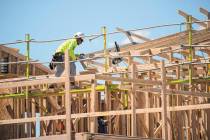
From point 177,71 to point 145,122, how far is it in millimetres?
1881

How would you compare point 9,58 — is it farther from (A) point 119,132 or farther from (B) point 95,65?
(A) point 119,132

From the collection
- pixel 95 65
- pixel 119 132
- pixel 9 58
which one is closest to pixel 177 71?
pixel 119 132

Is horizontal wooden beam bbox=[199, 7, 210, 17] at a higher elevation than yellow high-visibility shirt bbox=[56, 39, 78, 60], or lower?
higher

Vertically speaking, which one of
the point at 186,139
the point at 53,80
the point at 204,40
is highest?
the point at 204,40

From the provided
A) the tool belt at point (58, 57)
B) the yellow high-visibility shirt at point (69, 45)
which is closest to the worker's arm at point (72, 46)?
the yellow high-visibility shirt at point (69, 45)

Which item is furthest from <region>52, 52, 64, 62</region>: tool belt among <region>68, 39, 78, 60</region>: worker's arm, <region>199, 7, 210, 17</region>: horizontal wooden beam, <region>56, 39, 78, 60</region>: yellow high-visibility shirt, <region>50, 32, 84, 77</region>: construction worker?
<region>199, 7, 210, 17</region>: horizontal wooden beam

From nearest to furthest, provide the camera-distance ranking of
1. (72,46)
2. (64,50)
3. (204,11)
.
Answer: (72,46), (64,50), (204,11)

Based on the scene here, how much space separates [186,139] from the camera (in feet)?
68.4

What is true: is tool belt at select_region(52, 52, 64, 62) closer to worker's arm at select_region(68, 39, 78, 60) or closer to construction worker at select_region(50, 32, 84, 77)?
construction worker at select_region(50, 32, 84, 77)

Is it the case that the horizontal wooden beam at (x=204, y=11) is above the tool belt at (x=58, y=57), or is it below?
above

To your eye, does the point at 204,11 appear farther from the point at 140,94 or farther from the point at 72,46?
the point at 72,46

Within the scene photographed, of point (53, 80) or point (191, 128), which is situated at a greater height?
point (53, 80)

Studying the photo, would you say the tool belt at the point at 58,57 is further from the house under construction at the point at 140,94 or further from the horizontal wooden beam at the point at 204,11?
the horizontal wooden beam at the point at 204,11

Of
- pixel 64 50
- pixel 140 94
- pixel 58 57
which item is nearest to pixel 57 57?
pixel 58 57
